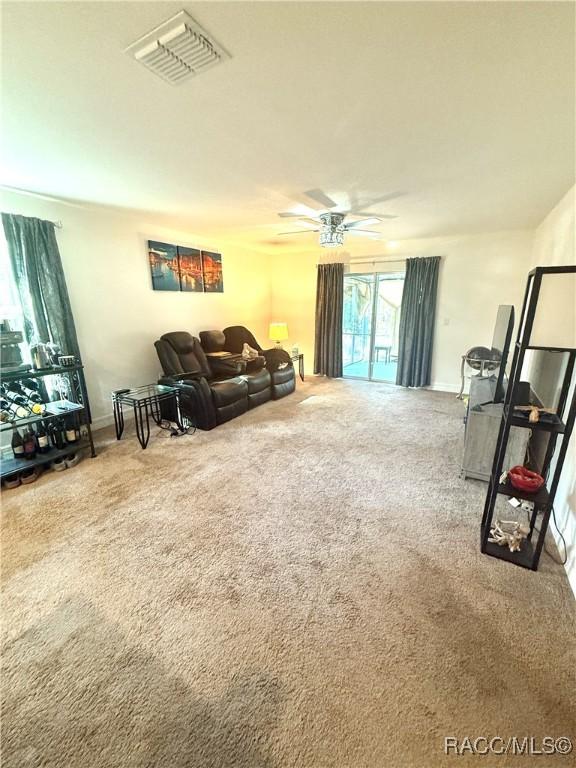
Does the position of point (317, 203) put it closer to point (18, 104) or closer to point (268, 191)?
point (268, 191)

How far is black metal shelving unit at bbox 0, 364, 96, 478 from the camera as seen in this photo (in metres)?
2.51

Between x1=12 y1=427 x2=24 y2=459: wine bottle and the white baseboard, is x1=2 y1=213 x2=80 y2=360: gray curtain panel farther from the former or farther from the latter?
the white baseboard

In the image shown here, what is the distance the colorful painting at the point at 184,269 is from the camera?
423 centimetres

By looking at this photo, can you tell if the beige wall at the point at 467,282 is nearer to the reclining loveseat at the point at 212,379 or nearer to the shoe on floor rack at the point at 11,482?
the reclining loveseat at the point at 212,379

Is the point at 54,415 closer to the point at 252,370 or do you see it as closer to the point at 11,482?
the point at 11,482

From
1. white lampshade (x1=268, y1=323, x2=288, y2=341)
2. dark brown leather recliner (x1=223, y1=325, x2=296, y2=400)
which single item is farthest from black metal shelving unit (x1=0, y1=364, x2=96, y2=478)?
white lampshade (x1=268, y1=323, x2=288, y2=341)

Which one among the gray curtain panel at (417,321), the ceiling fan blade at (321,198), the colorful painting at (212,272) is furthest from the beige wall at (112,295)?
the gray curtain panel at (417,321)

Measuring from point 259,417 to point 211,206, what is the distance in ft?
8.13

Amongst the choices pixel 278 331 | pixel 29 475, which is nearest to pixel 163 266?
pixel 278 331

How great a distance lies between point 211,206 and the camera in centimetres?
326

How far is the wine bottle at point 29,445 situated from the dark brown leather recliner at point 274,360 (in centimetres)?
290

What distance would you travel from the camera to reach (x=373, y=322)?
5715 mm

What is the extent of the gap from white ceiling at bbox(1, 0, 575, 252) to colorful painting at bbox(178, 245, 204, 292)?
1.67m

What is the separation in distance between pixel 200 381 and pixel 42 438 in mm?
1548
